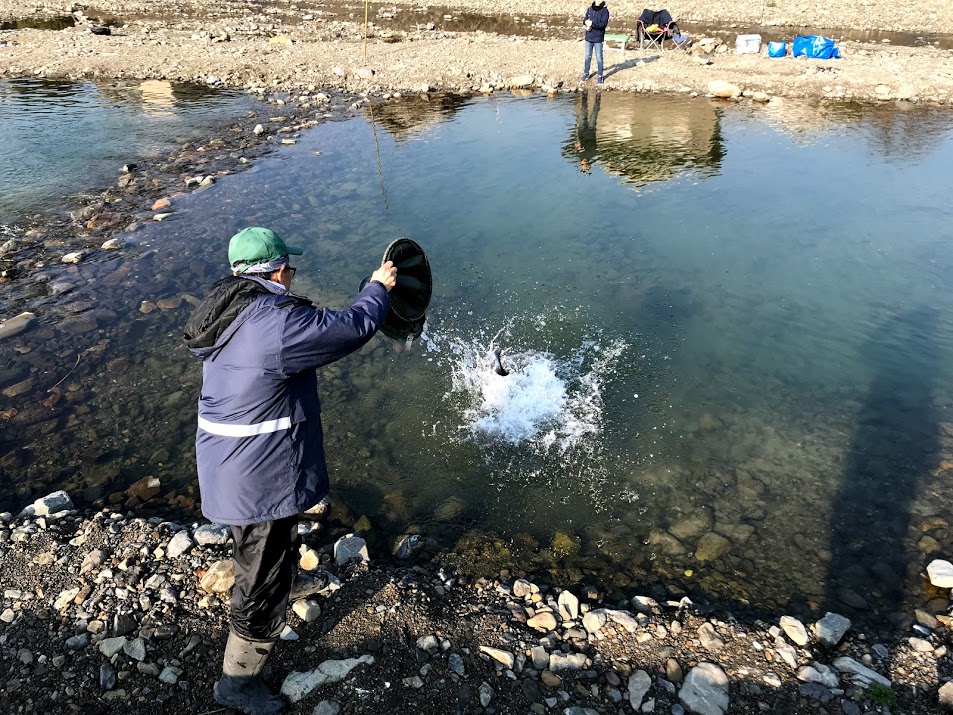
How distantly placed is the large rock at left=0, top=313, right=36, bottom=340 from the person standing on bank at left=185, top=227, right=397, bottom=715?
22.9 feet

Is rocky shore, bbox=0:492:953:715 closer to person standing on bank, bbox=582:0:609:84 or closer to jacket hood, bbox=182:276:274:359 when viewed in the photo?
jacket hood, bbox=182:276:274:359

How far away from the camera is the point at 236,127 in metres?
18.1

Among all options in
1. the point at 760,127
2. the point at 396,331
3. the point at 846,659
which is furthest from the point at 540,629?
the point at 760,127

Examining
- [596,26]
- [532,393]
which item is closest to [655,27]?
[596,26]

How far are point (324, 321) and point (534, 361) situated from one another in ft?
16.8

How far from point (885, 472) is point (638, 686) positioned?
14.0ft

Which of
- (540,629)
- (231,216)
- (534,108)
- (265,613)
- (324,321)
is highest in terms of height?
(534,108)

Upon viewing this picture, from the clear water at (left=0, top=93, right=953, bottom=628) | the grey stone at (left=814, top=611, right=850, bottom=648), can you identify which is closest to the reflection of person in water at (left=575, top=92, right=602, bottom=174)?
the clear water at (left=0, top=93, right=953, bottom=628)

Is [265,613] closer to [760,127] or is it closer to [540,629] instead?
[540,629]

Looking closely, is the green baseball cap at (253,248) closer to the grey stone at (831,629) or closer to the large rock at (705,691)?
the large rock at (705,691)

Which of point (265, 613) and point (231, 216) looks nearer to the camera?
point (265, 613)

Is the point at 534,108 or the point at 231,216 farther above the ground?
the point at 534,108

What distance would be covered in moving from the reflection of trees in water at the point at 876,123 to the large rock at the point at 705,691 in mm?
15761

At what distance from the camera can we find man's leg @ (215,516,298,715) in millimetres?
3979
